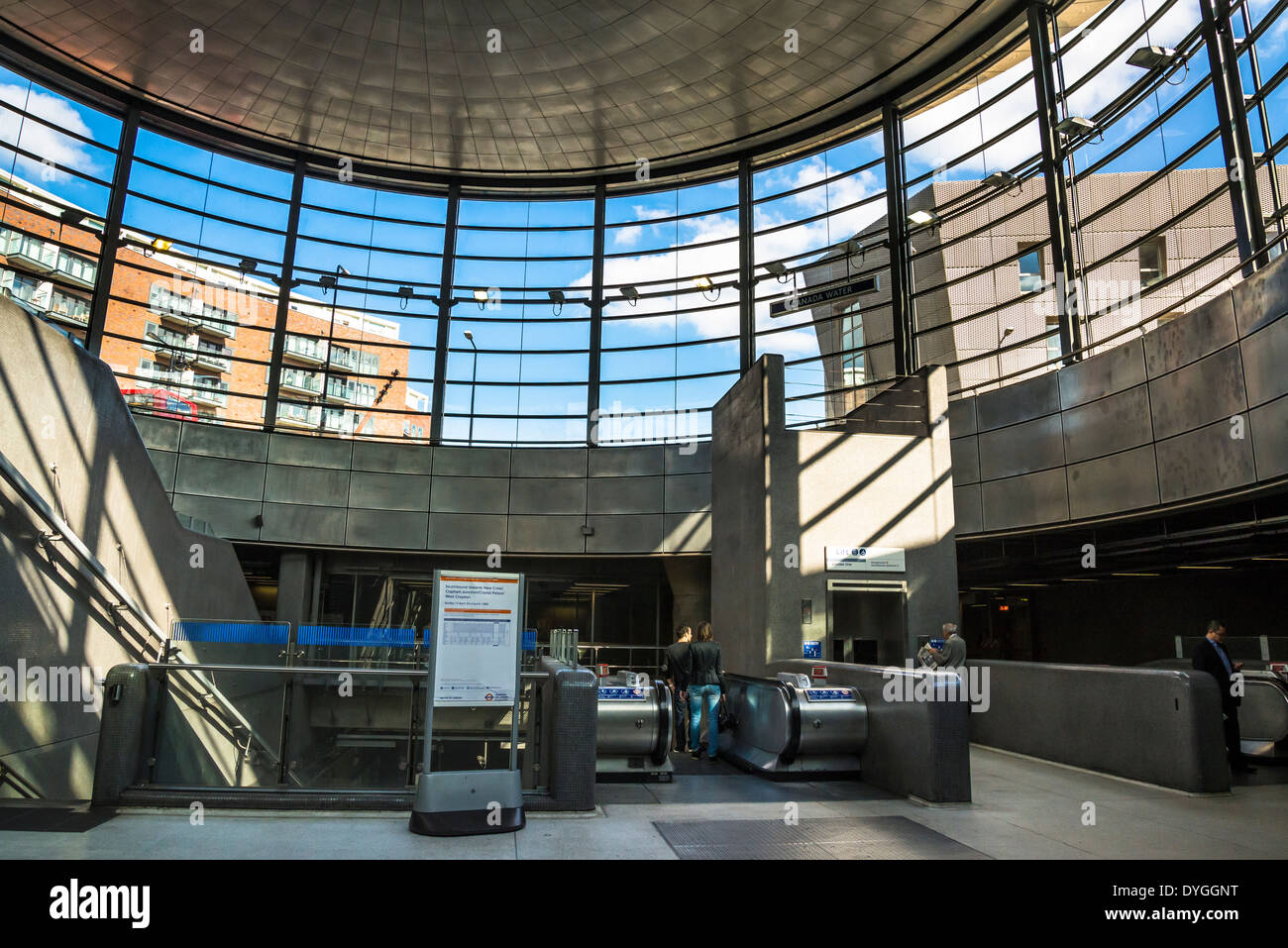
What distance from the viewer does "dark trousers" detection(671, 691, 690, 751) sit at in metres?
10.7

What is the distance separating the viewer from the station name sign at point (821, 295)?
21312mm

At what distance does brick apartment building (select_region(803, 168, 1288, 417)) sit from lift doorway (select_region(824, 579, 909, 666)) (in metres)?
3.81

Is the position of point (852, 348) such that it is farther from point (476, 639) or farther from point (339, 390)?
point (476, 639)

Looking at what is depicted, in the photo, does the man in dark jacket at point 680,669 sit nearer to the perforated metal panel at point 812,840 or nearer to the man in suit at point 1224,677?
the perforated metal panel at point 812,840

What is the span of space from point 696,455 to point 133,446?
47.5ft

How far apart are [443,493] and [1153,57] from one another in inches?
764

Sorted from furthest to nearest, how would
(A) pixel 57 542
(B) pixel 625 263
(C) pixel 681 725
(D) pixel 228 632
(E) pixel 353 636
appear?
(B) pixel 625 263
(E) pixel 353 636
(D) pixel 228 632
(C) pixel 681 725
(A) pixel 57 542

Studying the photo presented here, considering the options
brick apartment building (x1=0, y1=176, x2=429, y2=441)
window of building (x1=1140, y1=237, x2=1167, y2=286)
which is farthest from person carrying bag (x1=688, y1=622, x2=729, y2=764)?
brick apartment building (x1=0, y1=176, x2=429, y2=441)

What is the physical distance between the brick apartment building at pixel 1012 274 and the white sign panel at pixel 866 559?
3.37 m

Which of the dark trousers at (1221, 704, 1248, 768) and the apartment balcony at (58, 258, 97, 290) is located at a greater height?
the apartment balcony at (58, 258, 97, 290)

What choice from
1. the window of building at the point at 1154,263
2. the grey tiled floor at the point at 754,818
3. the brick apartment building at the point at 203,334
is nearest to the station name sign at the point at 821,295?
the window of building at the point at 1154,263

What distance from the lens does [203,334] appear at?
76.8ft

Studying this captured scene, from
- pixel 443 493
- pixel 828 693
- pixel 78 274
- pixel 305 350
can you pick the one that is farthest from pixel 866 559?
Result: pixel 78 274

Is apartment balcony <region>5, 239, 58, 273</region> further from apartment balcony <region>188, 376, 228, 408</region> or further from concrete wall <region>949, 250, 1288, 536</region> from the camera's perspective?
concrete wall <region>949, 250, 1288, 536</region>
